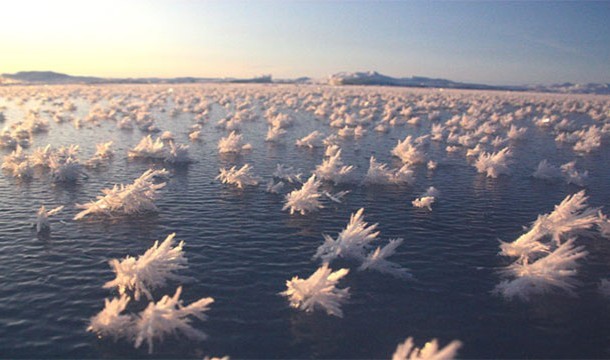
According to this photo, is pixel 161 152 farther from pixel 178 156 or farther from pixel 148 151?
pixel 178 156

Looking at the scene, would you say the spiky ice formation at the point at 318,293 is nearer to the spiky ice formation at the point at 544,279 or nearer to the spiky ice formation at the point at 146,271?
the spiky ice formation at the point at 146,271

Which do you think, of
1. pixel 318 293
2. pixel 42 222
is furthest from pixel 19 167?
pixel 318 293

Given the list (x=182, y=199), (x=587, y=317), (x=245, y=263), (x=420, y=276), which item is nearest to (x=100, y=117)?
(x=182, y=199)

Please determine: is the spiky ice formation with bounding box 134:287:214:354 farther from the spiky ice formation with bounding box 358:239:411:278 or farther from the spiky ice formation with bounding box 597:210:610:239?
the spiky ice formation with bounding box 597:210:610:239

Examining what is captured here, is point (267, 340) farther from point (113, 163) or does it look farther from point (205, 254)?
point (113, 163)

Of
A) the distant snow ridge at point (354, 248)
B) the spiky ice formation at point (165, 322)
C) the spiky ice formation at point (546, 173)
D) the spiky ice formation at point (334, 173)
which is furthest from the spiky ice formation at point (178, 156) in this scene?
the spiky ice formation at point (546, 173)
